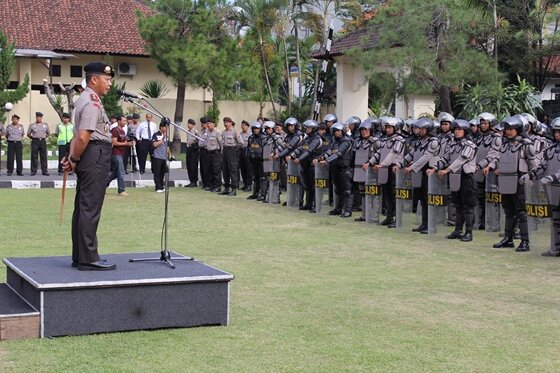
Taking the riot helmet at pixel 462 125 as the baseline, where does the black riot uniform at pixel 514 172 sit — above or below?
below

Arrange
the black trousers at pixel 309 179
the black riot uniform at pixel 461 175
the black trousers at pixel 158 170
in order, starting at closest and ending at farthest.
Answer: the black riot uniform at pixel 461 175 → the black trousers at pixel 309 179 → the black trousers at pixel 158 170

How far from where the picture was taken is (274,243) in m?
14.3

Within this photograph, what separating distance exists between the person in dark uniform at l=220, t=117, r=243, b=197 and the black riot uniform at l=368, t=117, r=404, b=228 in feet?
21.7

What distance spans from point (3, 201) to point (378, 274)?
36.3ft

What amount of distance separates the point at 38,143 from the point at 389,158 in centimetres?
1435

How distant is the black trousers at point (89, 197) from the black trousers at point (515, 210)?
7.69 m

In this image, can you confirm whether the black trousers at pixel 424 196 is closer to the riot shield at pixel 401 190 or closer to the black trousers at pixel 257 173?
the riot shield at pixel 401 190

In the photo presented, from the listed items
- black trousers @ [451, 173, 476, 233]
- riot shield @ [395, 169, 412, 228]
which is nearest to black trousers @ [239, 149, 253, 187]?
riot shield @ [395, 169, 412, 228]

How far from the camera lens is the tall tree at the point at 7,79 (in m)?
35.2

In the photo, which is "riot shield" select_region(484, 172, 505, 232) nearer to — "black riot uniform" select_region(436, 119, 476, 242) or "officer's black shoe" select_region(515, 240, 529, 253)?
"black riot uniform" select_region(436, 119, 476, 242)

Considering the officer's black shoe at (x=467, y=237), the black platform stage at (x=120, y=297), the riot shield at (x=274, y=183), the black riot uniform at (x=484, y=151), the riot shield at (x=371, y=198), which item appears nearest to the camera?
the black platform stage at (x=120, y=297)

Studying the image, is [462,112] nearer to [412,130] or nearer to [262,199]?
[262,199]

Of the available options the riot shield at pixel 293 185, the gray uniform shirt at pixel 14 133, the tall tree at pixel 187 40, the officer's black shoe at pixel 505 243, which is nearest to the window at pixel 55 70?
the tall tree at pixel 187 40

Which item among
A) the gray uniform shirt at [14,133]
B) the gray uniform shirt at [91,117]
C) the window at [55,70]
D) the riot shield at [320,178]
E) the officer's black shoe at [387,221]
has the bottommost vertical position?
the officer's black shoe at [387,221]
